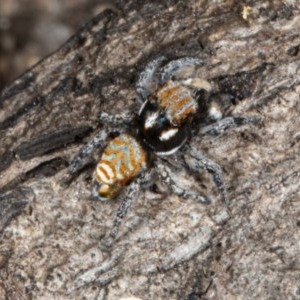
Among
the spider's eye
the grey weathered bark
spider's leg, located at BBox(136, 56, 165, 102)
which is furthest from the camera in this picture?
spider's leg, located at BBox(136, 56, 165, 102)

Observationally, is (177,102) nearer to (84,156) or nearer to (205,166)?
(205,166)

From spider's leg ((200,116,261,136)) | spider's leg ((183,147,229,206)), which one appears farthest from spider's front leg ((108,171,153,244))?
spider's leg ((200,116,261,136))

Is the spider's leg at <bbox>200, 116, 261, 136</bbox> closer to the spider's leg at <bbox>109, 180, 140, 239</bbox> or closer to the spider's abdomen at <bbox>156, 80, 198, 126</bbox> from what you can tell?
the spider's abdomen at <bbox>156, 80, 198, 126</bbox>

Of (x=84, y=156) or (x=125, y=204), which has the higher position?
(x=84, y=156)

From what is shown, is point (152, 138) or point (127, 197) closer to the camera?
point (127, 197)

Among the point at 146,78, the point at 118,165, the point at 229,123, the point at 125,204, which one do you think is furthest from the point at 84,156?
the point at 229,123

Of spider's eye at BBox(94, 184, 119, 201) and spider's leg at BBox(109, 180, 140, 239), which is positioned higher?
spider's eye at BBox(94, 184, 119, 201)

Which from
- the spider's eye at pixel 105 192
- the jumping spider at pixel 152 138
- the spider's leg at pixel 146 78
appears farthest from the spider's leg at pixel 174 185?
the spider's leg at pixel 146 78
